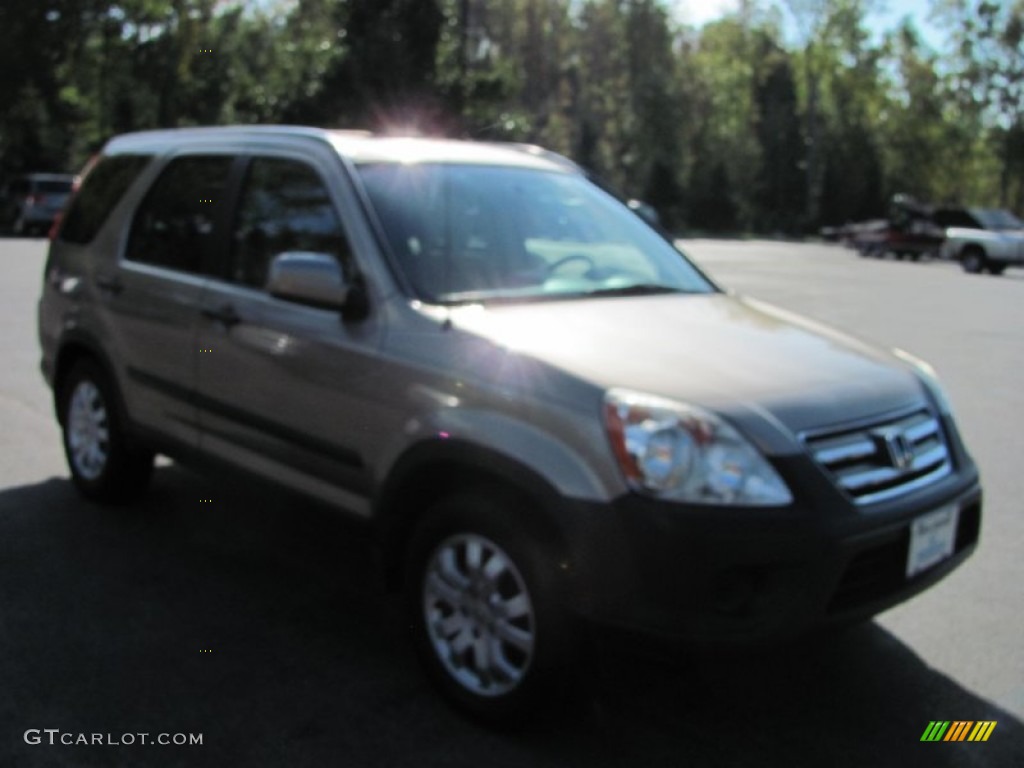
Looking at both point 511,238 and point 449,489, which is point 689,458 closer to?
point 449,489

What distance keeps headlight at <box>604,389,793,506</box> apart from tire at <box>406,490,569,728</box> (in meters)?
0.36

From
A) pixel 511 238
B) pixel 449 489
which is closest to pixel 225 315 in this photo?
pixel 511 238

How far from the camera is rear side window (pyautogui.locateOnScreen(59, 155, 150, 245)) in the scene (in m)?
5.15

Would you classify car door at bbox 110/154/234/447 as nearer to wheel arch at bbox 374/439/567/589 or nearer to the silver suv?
the silver suv

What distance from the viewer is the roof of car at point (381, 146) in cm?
399

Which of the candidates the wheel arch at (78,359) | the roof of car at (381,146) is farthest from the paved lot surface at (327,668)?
the roof of car at (381,146)

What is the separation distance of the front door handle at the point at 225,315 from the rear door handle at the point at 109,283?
87 cm

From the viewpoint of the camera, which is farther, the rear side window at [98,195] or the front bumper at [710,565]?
the rear side window at [98,195]

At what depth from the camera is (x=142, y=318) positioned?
4.68 m

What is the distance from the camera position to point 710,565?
2.73m

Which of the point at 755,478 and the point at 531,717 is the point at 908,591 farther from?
the point at 531,717

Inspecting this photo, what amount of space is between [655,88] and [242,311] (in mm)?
62732

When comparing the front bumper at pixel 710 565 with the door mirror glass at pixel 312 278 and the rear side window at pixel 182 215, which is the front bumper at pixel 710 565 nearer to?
the door mirror glass at pixel 312 278

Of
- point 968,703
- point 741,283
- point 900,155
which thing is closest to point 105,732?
point 968,703
